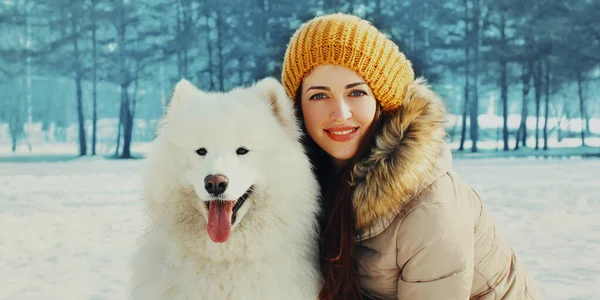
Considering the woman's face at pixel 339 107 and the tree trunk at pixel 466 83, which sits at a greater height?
the tree trunk at pixel 466 83

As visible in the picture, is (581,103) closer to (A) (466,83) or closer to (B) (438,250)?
(A) (466,83)

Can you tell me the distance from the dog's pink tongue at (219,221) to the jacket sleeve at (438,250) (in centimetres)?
71

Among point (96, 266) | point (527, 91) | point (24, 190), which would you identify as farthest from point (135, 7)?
point (96, 266)

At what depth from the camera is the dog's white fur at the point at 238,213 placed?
222cm

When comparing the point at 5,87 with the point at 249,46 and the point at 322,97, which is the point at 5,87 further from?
the point at 322,97

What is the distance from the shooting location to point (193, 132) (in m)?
2.23

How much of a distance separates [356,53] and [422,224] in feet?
2.52

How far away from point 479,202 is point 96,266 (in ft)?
13.7

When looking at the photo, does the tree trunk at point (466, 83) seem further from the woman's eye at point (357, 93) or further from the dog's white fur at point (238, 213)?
the dog's white fur at point (238, 213)

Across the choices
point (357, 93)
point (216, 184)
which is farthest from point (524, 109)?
point (216, 184)

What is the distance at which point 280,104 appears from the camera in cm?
243

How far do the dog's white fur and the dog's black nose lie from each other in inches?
4.0

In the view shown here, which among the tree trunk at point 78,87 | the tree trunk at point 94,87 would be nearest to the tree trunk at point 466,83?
the tree trunk at point 94,87

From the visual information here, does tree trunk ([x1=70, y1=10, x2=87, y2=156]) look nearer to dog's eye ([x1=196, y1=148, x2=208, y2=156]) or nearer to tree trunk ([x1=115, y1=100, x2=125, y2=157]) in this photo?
tree trunk ([x1=115, y1=100, x2=125, y2=157])
